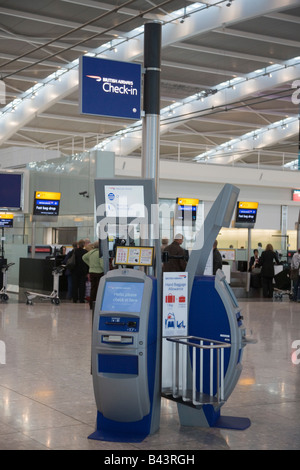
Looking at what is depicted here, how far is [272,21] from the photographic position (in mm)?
19469

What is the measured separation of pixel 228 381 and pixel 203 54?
66.1 feet

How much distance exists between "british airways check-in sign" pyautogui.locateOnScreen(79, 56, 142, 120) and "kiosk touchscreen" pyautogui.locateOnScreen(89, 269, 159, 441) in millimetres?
2379

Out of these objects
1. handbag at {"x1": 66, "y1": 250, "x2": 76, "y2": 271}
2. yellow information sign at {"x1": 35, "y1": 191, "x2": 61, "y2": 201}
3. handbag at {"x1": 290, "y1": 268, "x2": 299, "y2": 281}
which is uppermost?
yellow information sign at {"x1": 35, "y1": 191, "x2": 61, "y2": 201}

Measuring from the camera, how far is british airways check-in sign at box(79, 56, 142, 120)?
662 cm

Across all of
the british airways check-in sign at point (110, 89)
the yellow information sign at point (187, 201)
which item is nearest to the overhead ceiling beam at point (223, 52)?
the yellow information sign at point (187, 201)

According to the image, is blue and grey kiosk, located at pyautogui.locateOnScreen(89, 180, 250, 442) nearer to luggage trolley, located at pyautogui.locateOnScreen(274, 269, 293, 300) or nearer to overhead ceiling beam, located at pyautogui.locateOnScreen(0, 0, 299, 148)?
overhead ceiling beam, located at pyautogui.locateOnScreen(0, 0, 299, 148)

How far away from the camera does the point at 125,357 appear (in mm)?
4598

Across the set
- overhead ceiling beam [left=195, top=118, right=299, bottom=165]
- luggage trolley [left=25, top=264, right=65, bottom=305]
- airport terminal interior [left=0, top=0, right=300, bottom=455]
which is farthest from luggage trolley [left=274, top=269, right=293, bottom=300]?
overhead ceiling beam [left=195, top=118, right=299, bottom=165]

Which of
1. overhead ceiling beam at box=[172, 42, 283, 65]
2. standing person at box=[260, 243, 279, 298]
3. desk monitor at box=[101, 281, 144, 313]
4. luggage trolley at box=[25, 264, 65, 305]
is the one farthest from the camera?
overhead ceiling beam at box=[172, 42, 283, 65]

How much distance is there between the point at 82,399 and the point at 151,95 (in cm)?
270

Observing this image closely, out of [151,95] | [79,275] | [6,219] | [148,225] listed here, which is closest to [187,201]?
[6,219]

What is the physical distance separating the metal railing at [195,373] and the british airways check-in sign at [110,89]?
8.44ft

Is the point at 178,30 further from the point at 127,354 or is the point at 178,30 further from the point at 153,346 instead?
the point at 127,354
